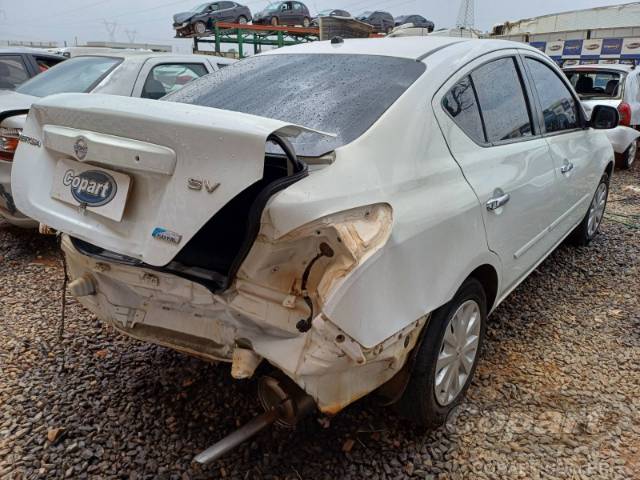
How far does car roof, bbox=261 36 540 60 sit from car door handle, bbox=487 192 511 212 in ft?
2.30

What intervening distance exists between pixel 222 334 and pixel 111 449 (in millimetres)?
817

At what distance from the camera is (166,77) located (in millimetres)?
5277

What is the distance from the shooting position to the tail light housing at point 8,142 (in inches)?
148

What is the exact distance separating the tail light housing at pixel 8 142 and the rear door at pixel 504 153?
327 cm

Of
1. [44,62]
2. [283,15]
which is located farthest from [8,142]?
[283,15]

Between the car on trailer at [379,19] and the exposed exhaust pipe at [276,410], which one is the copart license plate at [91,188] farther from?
the car on trailer at [379,19]

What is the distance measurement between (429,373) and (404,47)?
1560 mm

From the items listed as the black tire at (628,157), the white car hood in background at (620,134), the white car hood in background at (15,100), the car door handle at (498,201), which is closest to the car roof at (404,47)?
the car door handle at (498,201)

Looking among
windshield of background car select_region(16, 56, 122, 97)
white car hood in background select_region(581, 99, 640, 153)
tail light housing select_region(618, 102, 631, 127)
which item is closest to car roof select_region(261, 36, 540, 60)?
windshield of background car select_region(16, 56, 122, 97)

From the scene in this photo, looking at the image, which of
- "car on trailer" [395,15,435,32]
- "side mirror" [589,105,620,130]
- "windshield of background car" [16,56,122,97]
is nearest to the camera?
"side mirror" [589,105,620,130]

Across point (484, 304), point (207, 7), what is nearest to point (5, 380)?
point (484, 304)

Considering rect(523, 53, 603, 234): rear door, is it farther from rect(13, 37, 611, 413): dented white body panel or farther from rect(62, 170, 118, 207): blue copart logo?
rect(62, 170, 118, 207): blue copart logo

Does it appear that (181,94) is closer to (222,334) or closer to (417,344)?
(222,334)

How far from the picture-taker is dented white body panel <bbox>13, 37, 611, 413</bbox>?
60.1 inches
